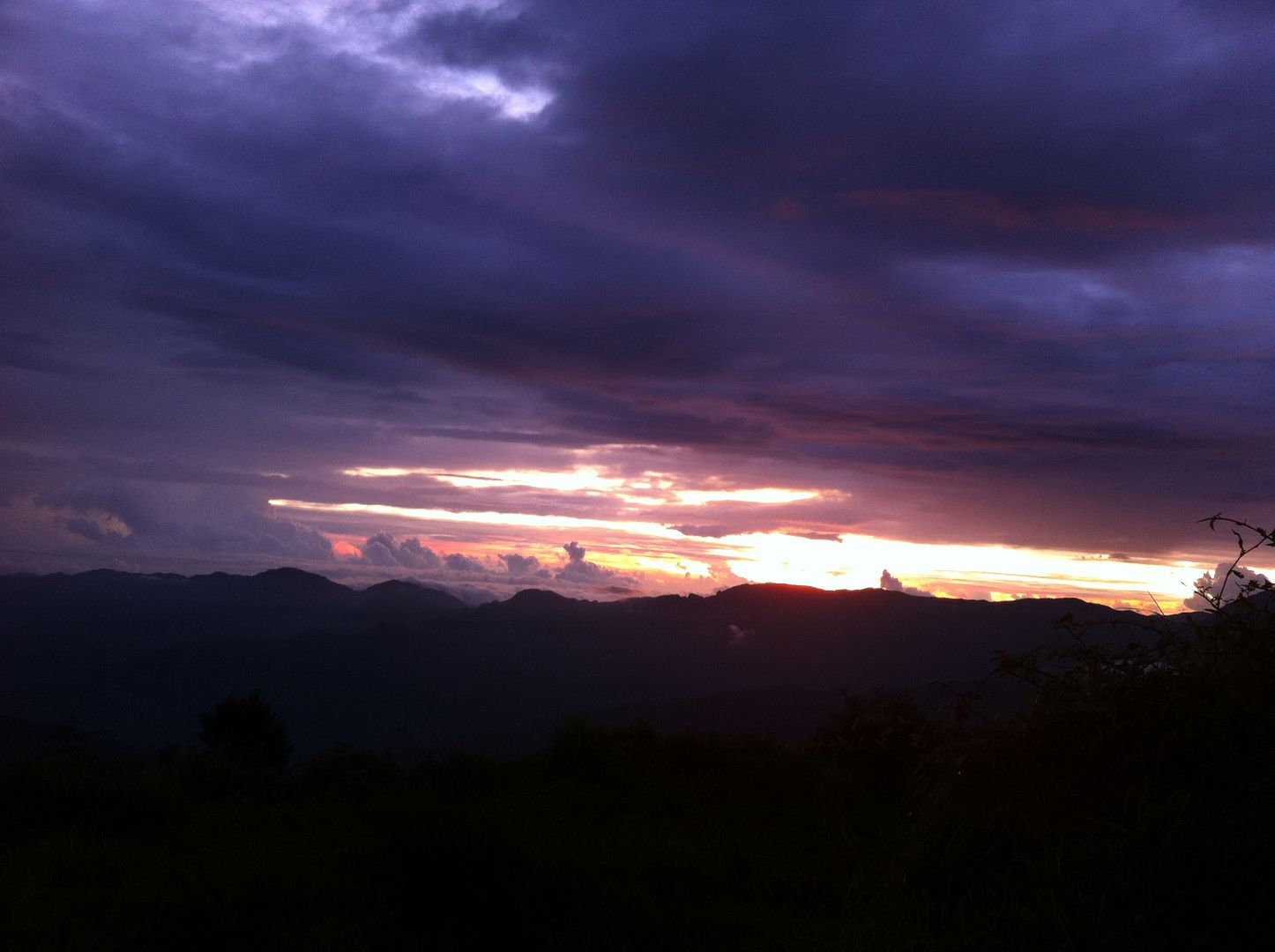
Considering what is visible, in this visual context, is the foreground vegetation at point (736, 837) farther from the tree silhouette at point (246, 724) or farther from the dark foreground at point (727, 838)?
the tree silhouette at point (246, 724)

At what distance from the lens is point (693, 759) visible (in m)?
13.8

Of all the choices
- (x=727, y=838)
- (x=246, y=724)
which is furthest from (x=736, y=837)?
(x=246, y=724)

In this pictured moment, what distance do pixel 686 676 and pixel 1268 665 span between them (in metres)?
154

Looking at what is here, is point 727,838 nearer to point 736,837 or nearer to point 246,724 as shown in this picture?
point 736,837

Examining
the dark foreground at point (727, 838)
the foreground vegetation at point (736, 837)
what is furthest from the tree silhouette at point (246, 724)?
the foreground vegetation at point (736, 837)

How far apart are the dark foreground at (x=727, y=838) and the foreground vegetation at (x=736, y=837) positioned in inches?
0.7

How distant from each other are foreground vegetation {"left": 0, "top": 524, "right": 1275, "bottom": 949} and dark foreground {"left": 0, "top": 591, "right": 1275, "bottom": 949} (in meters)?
0.02

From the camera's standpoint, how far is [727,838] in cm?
1030

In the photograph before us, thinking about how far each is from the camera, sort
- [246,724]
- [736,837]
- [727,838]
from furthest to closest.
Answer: [246,724], [736,837], [727,838]

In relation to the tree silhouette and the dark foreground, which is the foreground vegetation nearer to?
the dark foreground

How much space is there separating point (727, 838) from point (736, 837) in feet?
0.77

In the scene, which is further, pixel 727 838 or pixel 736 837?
pixel 736 837

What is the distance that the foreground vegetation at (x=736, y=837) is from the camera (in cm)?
403

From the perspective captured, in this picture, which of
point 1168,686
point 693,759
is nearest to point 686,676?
point 693,759
